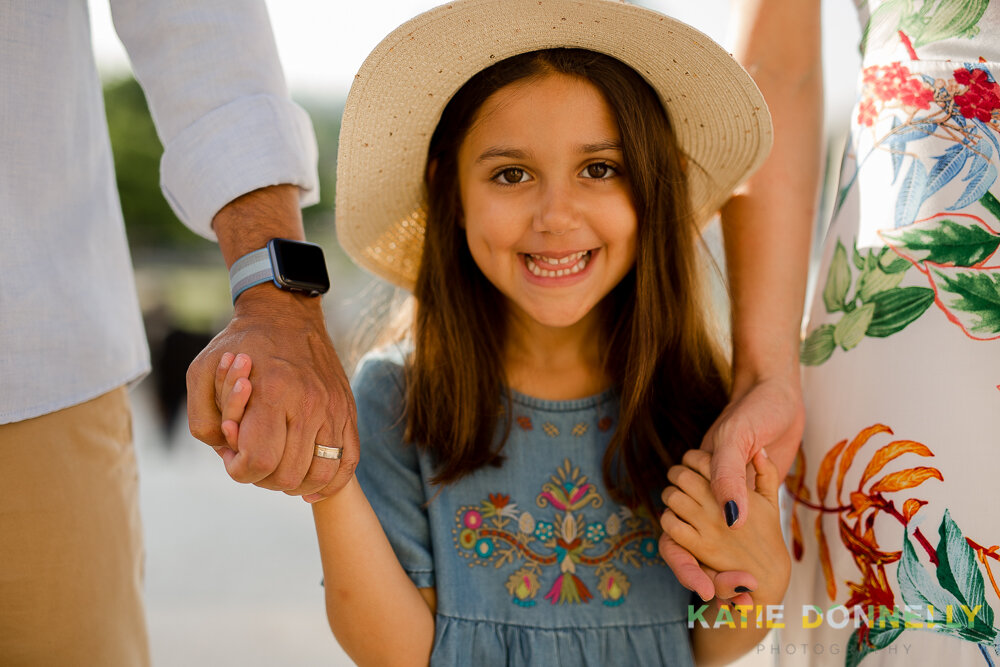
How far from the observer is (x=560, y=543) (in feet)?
5.89

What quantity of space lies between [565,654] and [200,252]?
19.4 meters

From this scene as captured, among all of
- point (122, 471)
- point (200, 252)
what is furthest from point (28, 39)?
point (200, 252)

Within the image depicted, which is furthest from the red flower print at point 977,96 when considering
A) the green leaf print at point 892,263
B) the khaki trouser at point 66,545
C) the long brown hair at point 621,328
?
the khaki trouser at point 66,545

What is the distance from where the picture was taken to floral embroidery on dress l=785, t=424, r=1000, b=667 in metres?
1.34

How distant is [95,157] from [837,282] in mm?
1401

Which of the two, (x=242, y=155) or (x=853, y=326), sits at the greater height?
(x=242, y=155)

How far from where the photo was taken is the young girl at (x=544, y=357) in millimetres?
1604

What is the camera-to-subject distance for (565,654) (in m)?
1.71

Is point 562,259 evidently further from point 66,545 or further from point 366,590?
point 66,545

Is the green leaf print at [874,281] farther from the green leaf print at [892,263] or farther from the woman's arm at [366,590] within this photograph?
the woman's arm at [366,590]

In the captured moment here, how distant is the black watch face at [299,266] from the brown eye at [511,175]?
49 cm

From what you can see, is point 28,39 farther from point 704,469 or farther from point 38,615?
point 704,469

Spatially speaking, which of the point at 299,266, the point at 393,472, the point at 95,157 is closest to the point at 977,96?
the point at 299,266

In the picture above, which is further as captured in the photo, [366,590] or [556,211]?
[556,211]
